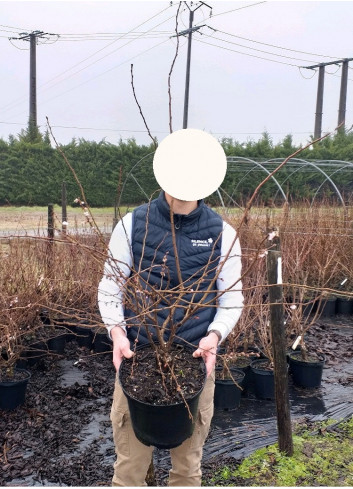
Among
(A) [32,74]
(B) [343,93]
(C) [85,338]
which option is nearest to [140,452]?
(C) [85,338]

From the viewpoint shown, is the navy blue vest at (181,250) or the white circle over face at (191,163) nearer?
the white circle over face at (191,163)

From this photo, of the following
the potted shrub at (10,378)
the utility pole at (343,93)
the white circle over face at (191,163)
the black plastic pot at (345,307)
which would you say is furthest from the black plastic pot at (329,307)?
the utility pole at (343,93)

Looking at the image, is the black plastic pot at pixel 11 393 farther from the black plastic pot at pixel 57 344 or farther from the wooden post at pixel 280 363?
the wooden post at pixel 280 363

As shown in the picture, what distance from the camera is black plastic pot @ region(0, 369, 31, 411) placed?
10.8 ft

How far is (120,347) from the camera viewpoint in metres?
1.74

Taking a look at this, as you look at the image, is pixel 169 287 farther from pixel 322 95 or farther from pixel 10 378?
pixel 322 95

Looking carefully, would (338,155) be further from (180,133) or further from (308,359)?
(180,133)

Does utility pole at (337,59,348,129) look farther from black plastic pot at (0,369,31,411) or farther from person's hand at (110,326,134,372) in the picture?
person's hand at (110,326,134,372)

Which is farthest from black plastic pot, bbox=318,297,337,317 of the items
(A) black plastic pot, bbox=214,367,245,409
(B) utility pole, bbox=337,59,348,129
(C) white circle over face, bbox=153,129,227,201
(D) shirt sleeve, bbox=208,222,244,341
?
(B) utility pole, bbox=337,59,348,129

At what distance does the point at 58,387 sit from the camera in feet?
12.2

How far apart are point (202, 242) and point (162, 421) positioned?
0.63 metres

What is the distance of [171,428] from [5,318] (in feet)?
7.87

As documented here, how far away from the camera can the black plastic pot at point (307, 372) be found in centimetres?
383

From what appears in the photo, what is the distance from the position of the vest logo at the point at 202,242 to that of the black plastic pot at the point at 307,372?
92.4 inches
